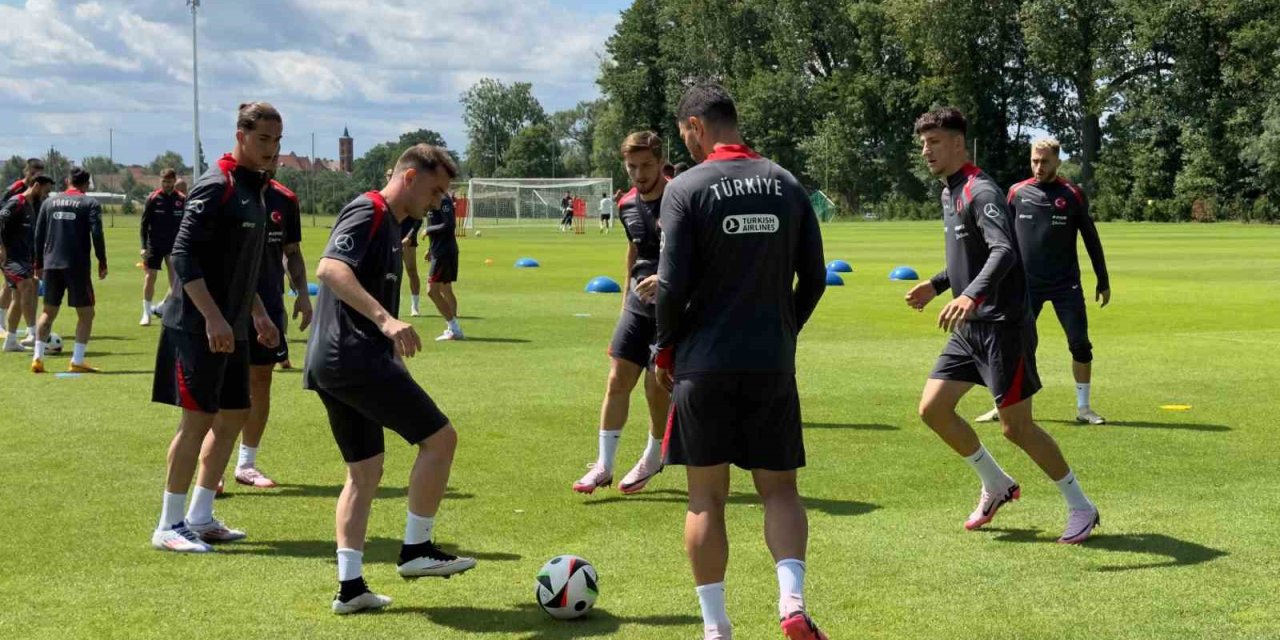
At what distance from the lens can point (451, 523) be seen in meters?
7.86

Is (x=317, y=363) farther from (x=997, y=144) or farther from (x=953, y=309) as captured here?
(x=997, y=144)

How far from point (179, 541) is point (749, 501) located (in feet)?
10.8

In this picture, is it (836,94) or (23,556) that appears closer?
(23,556)

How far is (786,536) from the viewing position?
17.8 feet

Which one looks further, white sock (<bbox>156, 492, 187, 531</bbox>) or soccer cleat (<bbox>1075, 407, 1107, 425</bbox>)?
soccer cleat (<bbox>1075, 407, 1107, 425</bbox>)

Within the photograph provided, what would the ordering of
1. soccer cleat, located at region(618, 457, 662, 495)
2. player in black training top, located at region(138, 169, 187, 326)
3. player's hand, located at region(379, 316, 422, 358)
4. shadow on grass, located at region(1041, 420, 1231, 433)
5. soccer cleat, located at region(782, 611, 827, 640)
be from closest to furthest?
soccer cleat, located at region(782, 611, 827, 640) → player's hand, located at region(379, 316, 422, 358) → soccer cleat, located at region(618, 457, 662, 495) → shadow on grass, located at region(1041, 420, 1231, 433) → player in black training top, located at region(138, 169, 187, 326)

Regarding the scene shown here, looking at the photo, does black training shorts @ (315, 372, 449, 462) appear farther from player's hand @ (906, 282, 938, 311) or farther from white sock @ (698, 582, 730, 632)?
player's hand @ (906, 282, 938, 311)

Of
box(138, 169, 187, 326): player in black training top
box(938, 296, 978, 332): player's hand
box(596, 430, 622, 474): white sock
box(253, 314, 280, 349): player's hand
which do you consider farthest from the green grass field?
box(138, 169, 187, 326): player in black training top

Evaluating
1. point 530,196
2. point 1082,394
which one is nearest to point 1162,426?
point 1082,394

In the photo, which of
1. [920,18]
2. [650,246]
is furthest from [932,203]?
[650,246]

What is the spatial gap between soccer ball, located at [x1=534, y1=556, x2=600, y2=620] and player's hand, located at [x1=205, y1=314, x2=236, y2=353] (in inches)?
89.1

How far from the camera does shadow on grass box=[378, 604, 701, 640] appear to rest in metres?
5.88

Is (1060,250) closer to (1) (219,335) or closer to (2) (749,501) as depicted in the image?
(2) (749,501)

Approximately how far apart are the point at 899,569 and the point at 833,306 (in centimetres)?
1591
